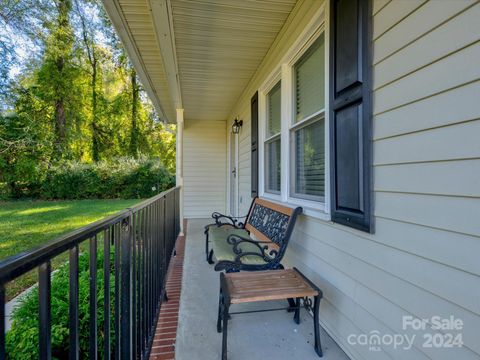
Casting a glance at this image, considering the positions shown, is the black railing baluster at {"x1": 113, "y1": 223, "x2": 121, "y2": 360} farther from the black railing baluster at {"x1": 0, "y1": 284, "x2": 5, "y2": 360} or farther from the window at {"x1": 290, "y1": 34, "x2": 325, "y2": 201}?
the window at {"x1": 290, "y1": 34, "x2": 325, "y2": 201}

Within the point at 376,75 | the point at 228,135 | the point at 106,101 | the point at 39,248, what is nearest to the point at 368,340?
the point at 376,75

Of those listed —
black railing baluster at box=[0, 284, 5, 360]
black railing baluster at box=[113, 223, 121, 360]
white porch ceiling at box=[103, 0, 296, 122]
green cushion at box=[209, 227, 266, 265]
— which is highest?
white porch ceiling at box=[103, 0, 296, 122]

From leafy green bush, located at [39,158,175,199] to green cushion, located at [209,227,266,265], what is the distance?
9355 millimetres

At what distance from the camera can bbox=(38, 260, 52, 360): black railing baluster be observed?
0.69m

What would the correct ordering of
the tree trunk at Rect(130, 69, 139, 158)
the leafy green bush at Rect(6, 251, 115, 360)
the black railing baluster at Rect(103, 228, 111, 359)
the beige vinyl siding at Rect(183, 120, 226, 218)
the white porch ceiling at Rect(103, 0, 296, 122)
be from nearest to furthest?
the black railing baluster at Rect(103, 228, 111, 359), the leafy green bush at Rect(6, 251, 115, 360), the white porch ceiling at Rect(103, 0, 296, 122), the beige vinyl siding at Rect(183, 120, 226, 218), the tree trunk at Rect(130, 69, 139, 158)

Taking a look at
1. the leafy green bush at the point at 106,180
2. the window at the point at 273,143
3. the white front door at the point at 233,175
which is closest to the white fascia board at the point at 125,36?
the window at the point at 273,143

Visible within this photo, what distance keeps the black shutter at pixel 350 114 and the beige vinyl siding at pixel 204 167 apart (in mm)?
5611

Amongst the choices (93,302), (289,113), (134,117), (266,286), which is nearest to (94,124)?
(134,117)

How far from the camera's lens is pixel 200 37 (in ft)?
10.1

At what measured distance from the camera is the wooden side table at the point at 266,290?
1.73m

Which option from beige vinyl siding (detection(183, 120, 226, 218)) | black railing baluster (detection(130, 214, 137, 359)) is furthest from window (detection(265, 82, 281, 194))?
beige vinyl siding (detection(183, 120, 226, 218))

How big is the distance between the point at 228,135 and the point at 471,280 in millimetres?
6392

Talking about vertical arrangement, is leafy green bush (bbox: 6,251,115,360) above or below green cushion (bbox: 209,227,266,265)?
below

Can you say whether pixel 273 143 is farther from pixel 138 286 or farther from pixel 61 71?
pixel 61 71
